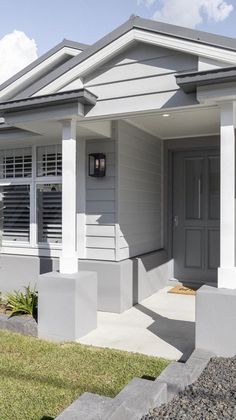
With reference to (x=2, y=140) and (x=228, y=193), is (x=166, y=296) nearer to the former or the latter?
(x=228, y=193)

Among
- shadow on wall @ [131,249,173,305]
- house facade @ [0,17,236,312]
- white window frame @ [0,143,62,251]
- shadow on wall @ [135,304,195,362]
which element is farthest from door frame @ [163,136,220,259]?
white window frame @ [0,143,62,251]

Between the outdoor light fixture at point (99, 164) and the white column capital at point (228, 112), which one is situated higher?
the white column capital at point (228, 112)

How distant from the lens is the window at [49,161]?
6180 millimetres

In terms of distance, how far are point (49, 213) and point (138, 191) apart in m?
1.51

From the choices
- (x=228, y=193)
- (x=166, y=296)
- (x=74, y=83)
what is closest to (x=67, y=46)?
(x=74, y=83)

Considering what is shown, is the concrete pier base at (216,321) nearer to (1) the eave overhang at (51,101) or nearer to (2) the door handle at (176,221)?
(1) the eave overhang at (51,101)

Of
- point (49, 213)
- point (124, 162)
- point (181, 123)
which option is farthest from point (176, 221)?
point (49, 213)

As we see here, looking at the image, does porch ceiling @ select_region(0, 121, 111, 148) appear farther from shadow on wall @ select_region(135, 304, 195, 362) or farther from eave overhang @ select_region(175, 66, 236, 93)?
shadow on wall @ select_region(135, 304, 195, 362)

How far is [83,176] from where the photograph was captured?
19.0ft

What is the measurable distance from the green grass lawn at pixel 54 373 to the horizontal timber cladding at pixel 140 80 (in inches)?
108

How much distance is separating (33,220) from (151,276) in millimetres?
2205

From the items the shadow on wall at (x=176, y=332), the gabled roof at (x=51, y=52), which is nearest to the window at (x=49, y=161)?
the gabled roof at (x=51, y=52)

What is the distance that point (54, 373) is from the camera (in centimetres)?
351

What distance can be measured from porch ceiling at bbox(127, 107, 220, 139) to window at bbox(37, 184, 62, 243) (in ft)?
5.60
